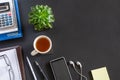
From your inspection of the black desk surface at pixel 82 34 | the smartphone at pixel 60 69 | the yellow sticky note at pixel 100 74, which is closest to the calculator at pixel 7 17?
the black desk surface at pixel 82 34

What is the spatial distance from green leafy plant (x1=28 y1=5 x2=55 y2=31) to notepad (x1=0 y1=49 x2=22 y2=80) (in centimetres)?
14

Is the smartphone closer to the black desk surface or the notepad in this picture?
the black desk surface

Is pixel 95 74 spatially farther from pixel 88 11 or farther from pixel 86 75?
pixel 88 11

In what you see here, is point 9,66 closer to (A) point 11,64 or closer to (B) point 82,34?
(A) point 11,64

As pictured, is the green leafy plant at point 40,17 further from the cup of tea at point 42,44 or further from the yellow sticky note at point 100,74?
the yellow sticky note at point 100,74

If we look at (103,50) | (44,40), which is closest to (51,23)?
(44,40)

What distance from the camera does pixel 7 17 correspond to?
101 cm

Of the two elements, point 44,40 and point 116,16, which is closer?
point 44,40

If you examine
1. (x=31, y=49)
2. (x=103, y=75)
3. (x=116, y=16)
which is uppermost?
(x=116, y=16)

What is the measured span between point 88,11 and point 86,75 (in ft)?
0.87

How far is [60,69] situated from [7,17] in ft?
0.94

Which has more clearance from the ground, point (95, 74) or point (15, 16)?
point (15, 16)

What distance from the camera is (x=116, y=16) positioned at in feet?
3.63

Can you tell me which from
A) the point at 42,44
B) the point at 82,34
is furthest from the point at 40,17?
the point at 82,34
